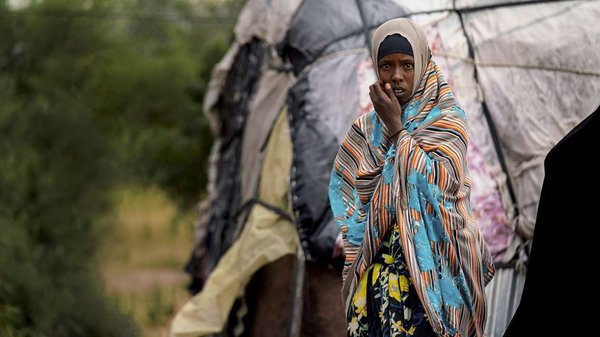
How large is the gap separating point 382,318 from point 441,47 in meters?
2.75

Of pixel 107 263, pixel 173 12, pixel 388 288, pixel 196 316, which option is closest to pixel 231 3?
pixel 173 12

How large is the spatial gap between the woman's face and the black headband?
0.05 ft

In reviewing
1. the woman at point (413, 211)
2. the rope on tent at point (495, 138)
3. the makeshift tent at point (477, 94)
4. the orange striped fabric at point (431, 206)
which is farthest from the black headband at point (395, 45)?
the rope on tent at point (495, 138)

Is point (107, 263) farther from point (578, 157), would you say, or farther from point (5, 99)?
point (578, 157)

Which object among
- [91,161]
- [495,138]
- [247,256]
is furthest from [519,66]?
[91,161]

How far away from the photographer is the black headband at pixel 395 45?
441cm

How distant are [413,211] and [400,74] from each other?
53 cm

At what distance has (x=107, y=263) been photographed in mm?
14344

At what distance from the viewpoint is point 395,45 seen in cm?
442

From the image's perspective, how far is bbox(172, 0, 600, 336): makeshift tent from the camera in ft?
20.9

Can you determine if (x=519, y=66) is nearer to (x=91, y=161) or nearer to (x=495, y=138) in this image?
(x=495, y=138)

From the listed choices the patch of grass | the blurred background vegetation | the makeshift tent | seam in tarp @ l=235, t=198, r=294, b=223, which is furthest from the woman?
the patch of grass

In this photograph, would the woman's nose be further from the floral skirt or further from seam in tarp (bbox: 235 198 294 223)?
seam in tarp (bbox: 235 198 294 223)

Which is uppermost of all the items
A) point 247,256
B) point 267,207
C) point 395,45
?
point 395,45
